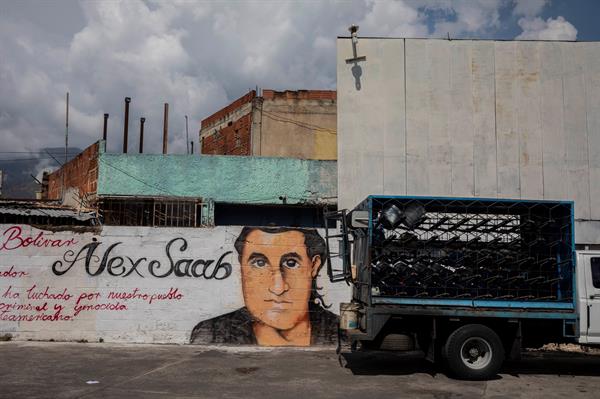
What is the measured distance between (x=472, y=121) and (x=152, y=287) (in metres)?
9.17

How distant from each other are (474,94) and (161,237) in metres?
8.92

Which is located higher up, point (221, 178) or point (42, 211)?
point (221, 178)

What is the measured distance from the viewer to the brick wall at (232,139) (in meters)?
28.4

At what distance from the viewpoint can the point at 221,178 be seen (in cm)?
1731

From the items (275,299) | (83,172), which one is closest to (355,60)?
(275,299)

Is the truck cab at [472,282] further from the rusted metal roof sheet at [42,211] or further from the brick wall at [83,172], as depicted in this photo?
the brick wall at [83,172]

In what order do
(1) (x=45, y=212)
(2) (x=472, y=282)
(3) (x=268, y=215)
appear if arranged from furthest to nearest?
(3) (x=268, y=215), (1) (x=45, y=212), (2) (x=472, y=282)

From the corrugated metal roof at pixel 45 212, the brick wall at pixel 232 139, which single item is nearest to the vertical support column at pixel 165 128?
the brick wall at pixel 232 139

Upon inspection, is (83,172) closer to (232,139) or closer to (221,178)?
(221,178)

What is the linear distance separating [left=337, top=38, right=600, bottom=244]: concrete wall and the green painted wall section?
8.96ft

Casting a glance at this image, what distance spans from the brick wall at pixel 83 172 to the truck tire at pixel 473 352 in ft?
43.8

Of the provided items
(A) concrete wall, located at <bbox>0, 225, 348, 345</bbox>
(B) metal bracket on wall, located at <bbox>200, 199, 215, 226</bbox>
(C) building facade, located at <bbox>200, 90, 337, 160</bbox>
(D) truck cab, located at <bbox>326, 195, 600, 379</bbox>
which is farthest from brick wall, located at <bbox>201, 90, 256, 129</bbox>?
(D) truck cab, located at <bbox>326, 195, 600, 379</bbox>

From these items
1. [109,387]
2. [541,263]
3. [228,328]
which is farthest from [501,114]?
[109,387]

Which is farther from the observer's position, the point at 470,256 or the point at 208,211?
the point at 208,211
